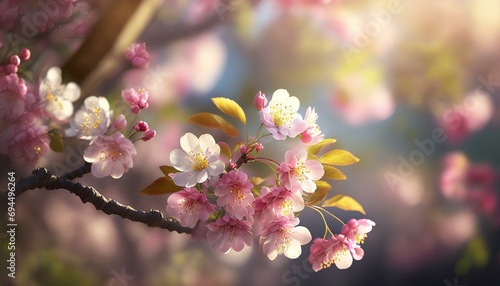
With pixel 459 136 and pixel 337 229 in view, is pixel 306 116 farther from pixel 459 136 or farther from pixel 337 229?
pixel 459 136

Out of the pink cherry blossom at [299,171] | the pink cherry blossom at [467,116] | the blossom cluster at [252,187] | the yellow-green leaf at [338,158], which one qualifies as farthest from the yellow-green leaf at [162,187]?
the pink cherry blossom at [467,116]

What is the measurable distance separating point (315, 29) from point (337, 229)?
47 cm

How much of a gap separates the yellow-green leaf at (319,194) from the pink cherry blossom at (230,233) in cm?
15

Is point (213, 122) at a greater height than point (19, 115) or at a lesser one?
greater

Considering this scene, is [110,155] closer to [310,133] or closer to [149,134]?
[149,134]

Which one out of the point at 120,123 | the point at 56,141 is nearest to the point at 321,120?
the point at 120,123

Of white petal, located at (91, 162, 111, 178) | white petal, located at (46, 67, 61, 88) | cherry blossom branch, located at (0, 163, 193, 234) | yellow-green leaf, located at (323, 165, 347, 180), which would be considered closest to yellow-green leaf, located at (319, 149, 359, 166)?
yellow-green leaf, located at (323, 165, 347, 180)

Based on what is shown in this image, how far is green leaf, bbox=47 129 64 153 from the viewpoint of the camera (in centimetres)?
113

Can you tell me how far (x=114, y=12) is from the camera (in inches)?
36.9

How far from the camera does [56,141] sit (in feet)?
3.74

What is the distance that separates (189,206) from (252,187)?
13 cm

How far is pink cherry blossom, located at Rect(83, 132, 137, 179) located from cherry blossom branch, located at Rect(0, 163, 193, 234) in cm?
3

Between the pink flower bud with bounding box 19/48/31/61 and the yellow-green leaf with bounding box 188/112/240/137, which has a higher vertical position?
the yellow-green leaf with bounding box 188/112/240/137

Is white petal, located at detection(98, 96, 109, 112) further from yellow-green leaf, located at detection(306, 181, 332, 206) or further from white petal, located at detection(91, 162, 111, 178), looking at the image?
yellow-green leaf, located at detection(306, 181, 332, 206)
